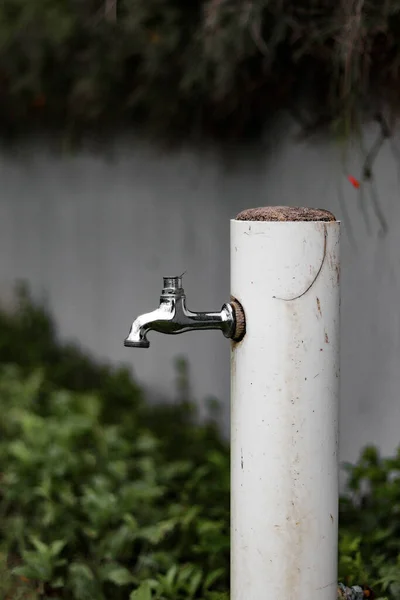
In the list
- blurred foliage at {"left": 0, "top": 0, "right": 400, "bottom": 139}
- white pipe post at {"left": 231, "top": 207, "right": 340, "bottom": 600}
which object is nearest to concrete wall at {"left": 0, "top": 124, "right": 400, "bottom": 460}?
blurred foliage at {"left": 0, "top": 0, "right": 400, "bottom": 139}

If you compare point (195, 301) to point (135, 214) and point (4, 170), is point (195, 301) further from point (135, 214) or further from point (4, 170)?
point (4, 170)

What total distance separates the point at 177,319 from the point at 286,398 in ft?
0.96

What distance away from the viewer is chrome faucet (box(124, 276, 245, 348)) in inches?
67.9

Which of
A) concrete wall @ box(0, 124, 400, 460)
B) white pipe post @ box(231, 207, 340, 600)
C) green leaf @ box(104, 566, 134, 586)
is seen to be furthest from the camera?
concrete wall @ box(0, 124, 400, 460)

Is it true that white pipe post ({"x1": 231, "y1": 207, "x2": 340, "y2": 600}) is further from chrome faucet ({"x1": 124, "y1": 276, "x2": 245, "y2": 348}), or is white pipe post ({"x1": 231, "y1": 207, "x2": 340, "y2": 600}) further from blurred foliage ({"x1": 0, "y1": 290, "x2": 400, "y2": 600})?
blurred foliage ({"x1": 0, "y1": 290, "x2": 400, "y2": 600})

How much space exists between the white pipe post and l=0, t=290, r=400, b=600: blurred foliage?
1.36 feet

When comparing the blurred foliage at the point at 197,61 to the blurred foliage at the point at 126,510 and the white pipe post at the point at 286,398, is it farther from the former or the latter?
the blurred foliage at the point at 126,510

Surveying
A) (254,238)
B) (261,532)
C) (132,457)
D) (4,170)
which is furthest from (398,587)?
(4,170)

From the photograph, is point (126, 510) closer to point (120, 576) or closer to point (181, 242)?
point (120, 576)

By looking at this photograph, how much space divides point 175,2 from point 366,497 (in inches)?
78.4

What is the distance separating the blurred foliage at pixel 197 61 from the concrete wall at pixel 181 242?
0.18m

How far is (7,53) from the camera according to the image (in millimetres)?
4066

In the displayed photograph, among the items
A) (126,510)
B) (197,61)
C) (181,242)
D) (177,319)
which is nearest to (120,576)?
(126,510)

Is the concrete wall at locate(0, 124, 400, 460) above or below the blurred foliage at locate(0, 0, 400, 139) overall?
below
